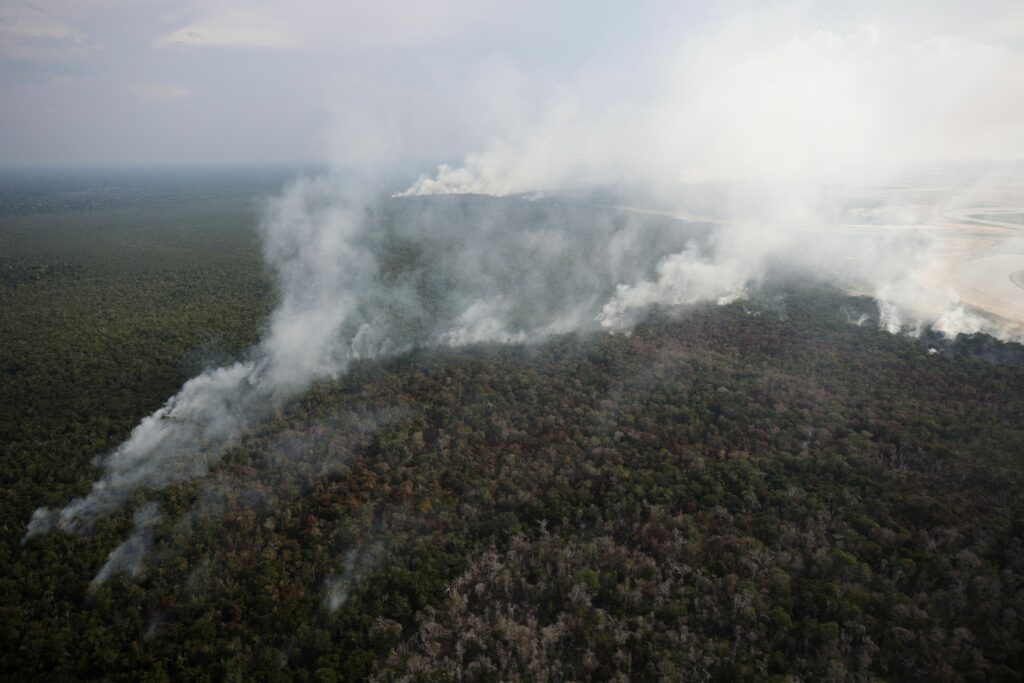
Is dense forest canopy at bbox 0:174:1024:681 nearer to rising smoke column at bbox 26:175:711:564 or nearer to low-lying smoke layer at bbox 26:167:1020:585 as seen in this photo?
rising smoke column at bbox 26:175:711:564

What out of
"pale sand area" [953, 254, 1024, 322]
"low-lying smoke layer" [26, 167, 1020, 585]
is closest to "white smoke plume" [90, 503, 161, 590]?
"low-lying smoke layer" [26, 167, 1020, 585]

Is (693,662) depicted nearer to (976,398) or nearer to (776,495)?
(776,495)

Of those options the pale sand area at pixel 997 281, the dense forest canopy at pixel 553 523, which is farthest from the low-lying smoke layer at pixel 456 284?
the pale sand area at pixel 997 281

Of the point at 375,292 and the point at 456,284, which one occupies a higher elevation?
the point at 375,292

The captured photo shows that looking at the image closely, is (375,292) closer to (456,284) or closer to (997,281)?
(456,284)

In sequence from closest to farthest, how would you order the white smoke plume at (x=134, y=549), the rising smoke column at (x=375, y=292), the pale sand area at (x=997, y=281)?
1. the white smoke plume at (x=134, y=549)
2. the rising smoke column at (x=375, y=292)
3. the pale sand area at (x=997, y=281)

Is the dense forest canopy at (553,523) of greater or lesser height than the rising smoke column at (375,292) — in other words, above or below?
below

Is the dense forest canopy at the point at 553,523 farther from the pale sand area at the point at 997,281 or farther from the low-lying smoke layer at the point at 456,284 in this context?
the pale sand area at the point at 997,281

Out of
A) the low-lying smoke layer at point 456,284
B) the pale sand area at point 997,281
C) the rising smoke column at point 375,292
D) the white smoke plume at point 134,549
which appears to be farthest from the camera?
the pale sand area at point 997,281

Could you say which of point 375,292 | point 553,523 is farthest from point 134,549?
point 375,292
